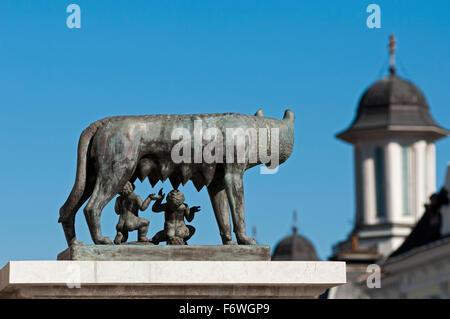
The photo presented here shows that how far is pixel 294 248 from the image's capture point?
325ft

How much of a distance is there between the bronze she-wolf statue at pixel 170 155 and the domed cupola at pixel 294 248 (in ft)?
269

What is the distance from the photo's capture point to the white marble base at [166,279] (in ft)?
44.7

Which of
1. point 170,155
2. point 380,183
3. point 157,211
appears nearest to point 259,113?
point 170,155

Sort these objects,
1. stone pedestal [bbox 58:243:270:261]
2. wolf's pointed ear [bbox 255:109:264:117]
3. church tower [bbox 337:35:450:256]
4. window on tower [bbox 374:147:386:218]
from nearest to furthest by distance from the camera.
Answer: stone pedestal [bbox 58:243:270:261], wolf's pointed ear [bbox 255:109:264:117], church tower [bbox 337:35:450:256], window on tower [bbox 374:147:386:218]

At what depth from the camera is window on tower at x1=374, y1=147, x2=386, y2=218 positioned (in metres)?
95.9

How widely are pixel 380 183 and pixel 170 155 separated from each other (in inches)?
3254

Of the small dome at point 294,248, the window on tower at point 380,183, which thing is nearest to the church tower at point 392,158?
the window on tower at point 380,183

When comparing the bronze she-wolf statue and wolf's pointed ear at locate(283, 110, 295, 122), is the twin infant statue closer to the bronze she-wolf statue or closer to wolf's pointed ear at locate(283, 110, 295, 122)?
the bronze she-wolf statue

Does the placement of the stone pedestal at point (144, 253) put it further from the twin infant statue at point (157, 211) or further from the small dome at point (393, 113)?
the small dome at point (393, 113)

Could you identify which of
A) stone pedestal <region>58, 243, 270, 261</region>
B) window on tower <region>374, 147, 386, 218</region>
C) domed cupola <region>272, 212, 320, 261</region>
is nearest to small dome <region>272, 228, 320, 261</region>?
domed cupola <region>272, 212, 320, 261</region>

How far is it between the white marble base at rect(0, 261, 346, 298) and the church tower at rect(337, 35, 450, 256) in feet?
267

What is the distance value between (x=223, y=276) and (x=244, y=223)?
106cm
